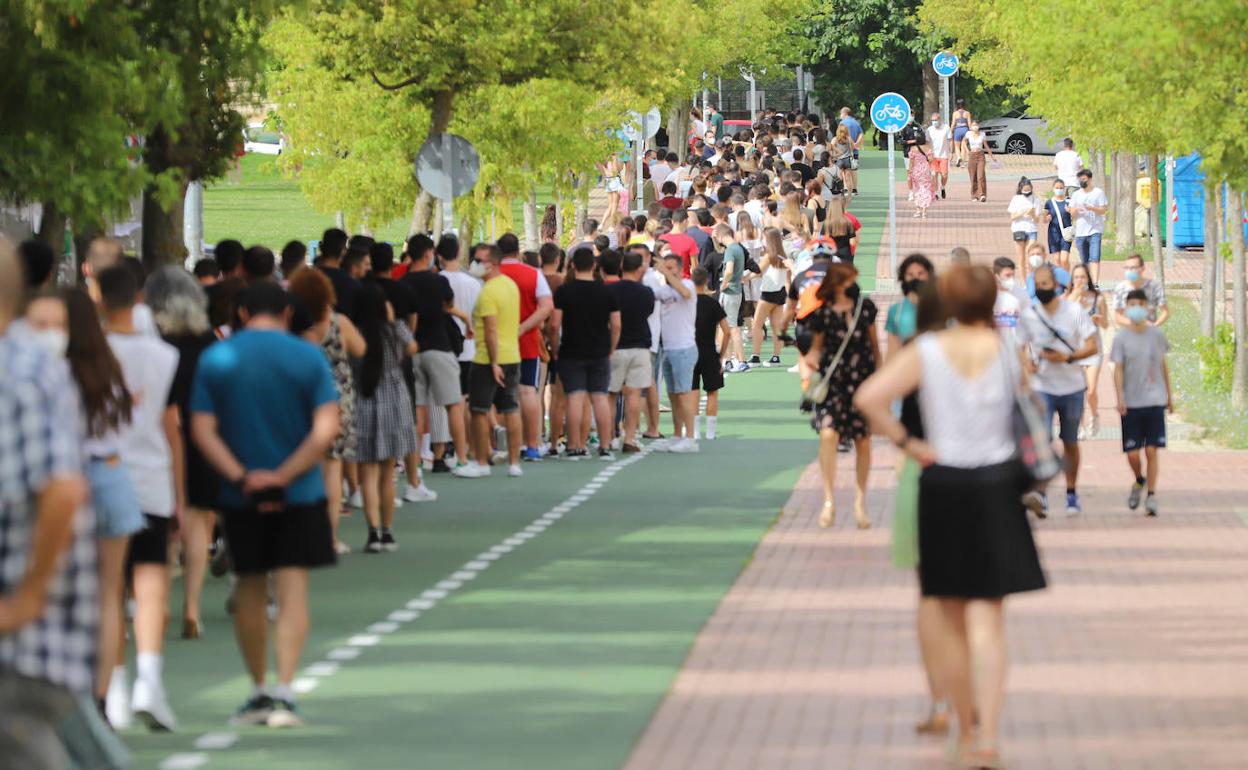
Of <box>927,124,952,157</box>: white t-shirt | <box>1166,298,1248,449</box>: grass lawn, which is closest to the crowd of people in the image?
<box>1166,298,1248,449</box>: grass lawn

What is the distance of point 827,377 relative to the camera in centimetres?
1464

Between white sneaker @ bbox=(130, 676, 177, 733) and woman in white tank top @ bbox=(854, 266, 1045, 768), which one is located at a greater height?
woman in white tank top @ bbox=(854, 266, 1045, 768)

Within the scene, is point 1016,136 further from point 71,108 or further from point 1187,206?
point 71,108

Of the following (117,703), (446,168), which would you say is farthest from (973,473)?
(446,168)

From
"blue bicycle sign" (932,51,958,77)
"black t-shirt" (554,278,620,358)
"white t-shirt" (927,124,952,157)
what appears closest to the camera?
"black t-shirt" (554,278,620,358)

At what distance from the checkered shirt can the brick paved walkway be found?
3.48 meters

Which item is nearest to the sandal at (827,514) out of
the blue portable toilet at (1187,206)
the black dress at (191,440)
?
the black dress at (191,440)

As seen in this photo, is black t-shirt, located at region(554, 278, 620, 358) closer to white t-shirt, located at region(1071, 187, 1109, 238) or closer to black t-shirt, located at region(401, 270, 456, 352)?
black t-shirt, located at region(401, 270, 456, 352)

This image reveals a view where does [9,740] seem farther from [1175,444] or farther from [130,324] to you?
[1175,444]

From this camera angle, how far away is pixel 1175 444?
67.5ft

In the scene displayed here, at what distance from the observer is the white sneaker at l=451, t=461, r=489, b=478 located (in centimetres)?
1828

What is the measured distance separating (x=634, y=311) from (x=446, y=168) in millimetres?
4787

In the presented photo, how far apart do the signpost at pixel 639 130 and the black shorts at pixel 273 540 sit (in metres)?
27.6

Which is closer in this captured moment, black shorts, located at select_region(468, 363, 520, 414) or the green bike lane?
the green bike lane
